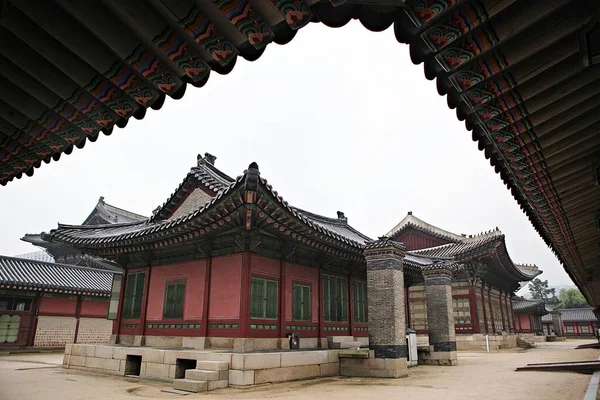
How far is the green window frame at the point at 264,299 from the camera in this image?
522 inches

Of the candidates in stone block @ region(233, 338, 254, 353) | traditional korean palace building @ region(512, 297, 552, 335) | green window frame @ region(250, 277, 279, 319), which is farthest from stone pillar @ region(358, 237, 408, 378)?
traditional korean palace building @ region(512, 297, 552, 335)

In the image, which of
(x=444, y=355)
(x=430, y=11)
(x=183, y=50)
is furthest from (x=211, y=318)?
(x=430, y=11)

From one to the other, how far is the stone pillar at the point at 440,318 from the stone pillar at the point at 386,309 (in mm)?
5126

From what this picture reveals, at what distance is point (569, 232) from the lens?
349 inches

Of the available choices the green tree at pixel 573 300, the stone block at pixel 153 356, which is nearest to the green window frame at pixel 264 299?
the stone block at pixel 153 356

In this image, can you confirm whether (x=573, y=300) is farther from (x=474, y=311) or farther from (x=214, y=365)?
(x=214, y=365)

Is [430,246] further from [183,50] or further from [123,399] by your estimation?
[183,50]

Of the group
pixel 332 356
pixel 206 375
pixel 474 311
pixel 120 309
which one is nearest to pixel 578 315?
pixel 474 311

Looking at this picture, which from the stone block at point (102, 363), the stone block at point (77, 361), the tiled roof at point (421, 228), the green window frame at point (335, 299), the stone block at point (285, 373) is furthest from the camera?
the tiled roof at point (421, 228)

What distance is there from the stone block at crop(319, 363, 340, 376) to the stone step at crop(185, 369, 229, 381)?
3654 millimetres

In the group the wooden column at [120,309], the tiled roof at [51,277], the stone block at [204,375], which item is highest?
the tiled roof at [51,277]

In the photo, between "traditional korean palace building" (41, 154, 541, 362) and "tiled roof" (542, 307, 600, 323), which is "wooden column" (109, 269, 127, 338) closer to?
"traditional korean palace building" (41, 154, 541, 362)

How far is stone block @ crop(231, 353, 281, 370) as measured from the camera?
10.8 meters

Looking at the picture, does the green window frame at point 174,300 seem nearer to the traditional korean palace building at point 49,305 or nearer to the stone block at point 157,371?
the stone block at point 157,371
